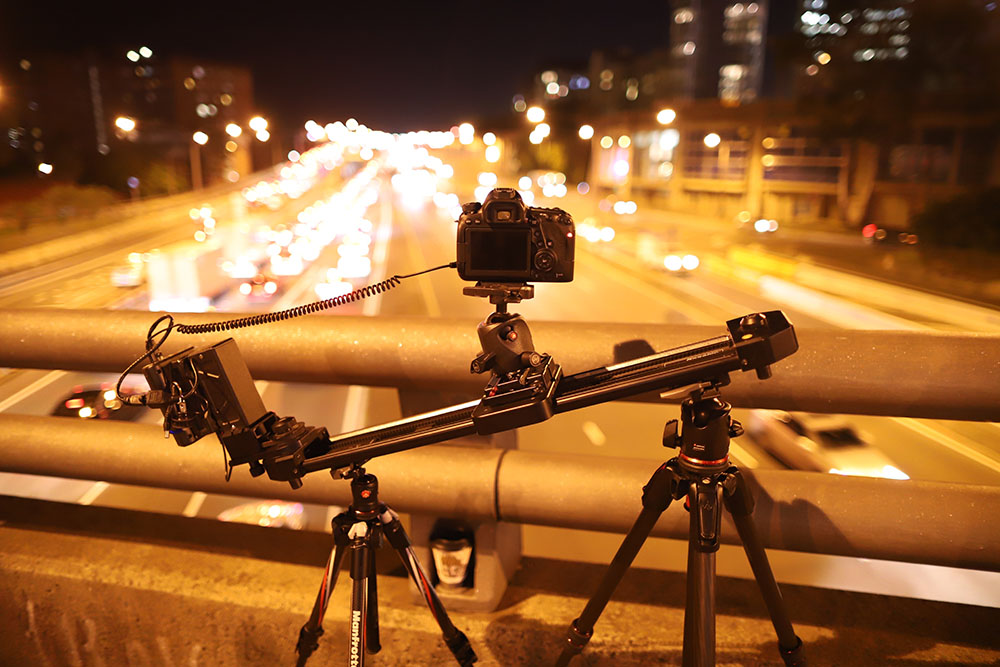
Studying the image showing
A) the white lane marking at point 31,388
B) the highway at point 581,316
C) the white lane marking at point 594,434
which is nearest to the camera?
the white lane marking at point 31,388

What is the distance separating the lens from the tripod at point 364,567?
77.2 inches

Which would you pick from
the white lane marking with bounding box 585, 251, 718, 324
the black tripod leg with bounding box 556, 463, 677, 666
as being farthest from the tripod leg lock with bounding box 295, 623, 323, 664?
the white lane marking with bounding box 585, 251, 718, 324

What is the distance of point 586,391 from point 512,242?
424 millimetres

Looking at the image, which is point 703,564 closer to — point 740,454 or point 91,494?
point 740,454

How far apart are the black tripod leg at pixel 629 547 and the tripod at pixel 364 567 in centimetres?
33

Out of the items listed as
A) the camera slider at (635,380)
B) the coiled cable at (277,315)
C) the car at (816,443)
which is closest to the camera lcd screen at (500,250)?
the coiled cable at (277,315)

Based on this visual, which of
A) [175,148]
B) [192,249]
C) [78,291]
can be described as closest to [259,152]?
[175,148]

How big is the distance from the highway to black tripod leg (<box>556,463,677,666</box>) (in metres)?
0.61

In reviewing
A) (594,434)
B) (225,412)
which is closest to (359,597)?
(225,412)

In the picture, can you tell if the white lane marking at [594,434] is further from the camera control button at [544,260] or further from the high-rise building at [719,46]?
the high-rise building at [719,46]

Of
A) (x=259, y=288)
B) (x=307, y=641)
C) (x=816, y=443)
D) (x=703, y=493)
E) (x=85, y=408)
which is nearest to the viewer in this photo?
(x=703, y=493)

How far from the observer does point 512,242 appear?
1.80 metres

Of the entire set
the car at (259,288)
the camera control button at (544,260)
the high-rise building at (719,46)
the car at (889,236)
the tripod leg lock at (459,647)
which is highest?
the high-rise building at (719,46)

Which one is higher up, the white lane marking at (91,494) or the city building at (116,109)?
the city building at (116,109)
